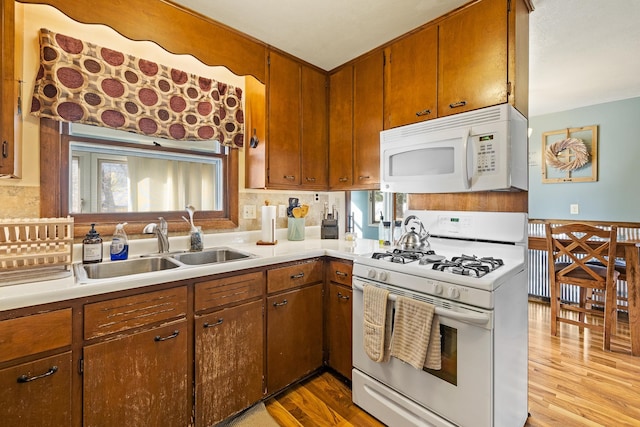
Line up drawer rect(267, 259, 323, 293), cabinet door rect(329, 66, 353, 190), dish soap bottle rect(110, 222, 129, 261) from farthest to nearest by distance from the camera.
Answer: cabinet door rect(329, 66, 353, 190) < drawer rect(267, 259, 323, 293) < dish soap bottle rect(110, 222, 129, 261)

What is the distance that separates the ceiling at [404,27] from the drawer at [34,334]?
177cm

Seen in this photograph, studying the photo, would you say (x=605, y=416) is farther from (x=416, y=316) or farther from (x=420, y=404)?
(x=416, y=316)

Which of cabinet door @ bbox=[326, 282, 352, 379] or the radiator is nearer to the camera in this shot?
cabinet door @ bbox=[326, 282, 352, 379]

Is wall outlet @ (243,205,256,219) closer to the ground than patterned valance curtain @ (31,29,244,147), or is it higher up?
closer to the ground

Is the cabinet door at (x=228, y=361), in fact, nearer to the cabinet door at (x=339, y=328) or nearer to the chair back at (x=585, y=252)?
the cabinet door at (x=339, y=328)

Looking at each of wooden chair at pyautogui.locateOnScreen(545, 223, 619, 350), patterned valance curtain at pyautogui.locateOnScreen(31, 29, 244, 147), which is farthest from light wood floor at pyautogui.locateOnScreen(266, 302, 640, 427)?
patterned valance curtain at pyautogui.locateOnScreen(31, 29, 244, 147)

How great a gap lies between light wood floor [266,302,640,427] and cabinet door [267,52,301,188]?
146cm

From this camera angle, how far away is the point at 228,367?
1.62 metres

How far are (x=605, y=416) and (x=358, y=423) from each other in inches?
56.0

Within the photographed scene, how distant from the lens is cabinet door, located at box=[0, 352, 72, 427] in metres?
1.05

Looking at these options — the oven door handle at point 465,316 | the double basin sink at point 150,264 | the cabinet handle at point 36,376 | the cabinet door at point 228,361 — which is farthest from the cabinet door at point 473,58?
the cabinet handle at point 36,376

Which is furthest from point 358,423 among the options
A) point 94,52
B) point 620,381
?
point 94,52

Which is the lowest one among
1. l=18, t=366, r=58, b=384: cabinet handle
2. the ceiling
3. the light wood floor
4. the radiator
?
the light wood floor

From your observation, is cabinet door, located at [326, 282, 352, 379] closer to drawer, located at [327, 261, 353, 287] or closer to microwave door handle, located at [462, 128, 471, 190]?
drawer, located at [327, 261, 353, 287]
